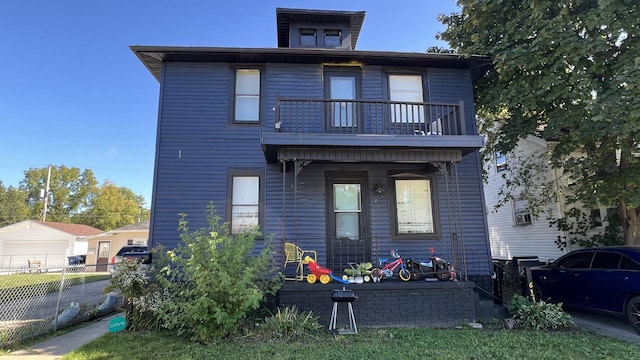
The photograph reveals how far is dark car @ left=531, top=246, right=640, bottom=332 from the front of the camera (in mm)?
6006

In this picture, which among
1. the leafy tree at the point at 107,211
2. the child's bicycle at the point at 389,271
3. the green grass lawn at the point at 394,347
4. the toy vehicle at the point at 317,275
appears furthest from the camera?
the leafy tree at the point at 107,211

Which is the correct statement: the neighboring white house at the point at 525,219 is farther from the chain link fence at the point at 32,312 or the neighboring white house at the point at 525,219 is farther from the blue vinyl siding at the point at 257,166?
the chain link fence at the point at 32,312

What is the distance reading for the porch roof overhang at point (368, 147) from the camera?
6738mm

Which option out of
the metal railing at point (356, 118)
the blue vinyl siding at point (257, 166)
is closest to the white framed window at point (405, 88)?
the blue vinyl siding at point (257, 166)

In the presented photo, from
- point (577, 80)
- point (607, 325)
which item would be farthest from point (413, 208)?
point (577, 80)

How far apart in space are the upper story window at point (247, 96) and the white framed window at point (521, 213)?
10.8m

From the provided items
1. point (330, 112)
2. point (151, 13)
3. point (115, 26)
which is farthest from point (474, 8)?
point (115, 26)

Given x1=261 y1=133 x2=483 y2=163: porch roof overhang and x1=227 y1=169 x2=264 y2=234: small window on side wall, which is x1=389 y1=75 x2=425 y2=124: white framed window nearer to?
x1=261 y1=133 x2=483 y2=163: porch roof overhang

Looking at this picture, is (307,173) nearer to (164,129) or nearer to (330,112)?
(330,112)

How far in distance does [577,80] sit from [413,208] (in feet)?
14.7

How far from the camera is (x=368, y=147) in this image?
6965mm

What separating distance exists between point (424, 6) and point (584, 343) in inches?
423

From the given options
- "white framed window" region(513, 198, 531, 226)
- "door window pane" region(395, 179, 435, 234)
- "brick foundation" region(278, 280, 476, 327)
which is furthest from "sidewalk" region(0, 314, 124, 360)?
"white framed window" region(513, 198, 531, 226)

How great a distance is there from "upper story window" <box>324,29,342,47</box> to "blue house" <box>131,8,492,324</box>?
1868 millimetres
